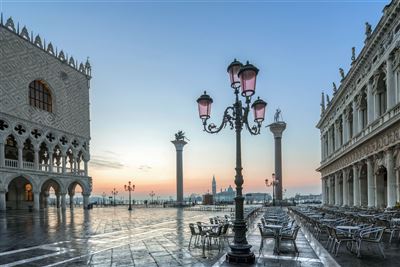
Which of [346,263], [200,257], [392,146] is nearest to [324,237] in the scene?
[346,263]

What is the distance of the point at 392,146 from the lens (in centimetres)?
1703

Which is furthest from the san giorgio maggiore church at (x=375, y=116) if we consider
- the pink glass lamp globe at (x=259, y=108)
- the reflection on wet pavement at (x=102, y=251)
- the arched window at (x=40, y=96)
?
the arched window at (x=40, y=96)

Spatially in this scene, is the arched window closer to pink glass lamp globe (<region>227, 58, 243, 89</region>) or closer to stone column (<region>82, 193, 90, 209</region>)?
stone column (<region>82, 193, 90, 209</region>)

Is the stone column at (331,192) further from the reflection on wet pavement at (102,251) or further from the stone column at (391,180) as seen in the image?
the reflection on wet pavement at (102,251)

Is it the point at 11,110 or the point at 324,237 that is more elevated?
the point at 11,110

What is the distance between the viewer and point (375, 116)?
814 inches

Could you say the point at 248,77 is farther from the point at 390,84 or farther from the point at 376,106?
the point at 376,106

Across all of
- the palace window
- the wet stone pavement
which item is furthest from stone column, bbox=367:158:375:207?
the palace window

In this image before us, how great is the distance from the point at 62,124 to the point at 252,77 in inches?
1418

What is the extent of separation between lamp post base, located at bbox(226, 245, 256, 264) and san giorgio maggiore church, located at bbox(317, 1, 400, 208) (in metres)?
11.9

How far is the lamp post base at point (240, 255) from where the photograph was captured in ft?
24.9

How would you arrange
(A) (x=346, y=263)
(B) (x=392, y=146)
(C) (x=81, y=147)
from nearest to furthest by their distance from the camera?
(A) (x=346, y=263) → (B) (x=392, y=146) → (C) (x=81, y=147)

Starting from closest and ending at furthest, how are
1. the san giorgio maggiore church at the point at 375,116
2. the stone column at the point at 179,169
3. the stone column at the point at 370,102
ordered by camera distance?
1. the san giorgio maggiore church at the point at 375,116
2. the stone column at the point at 370,102
3. the stone column at the point at 179,169

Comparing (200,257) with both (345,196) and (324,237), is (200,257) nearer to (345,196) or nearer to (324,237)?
(324,237)
